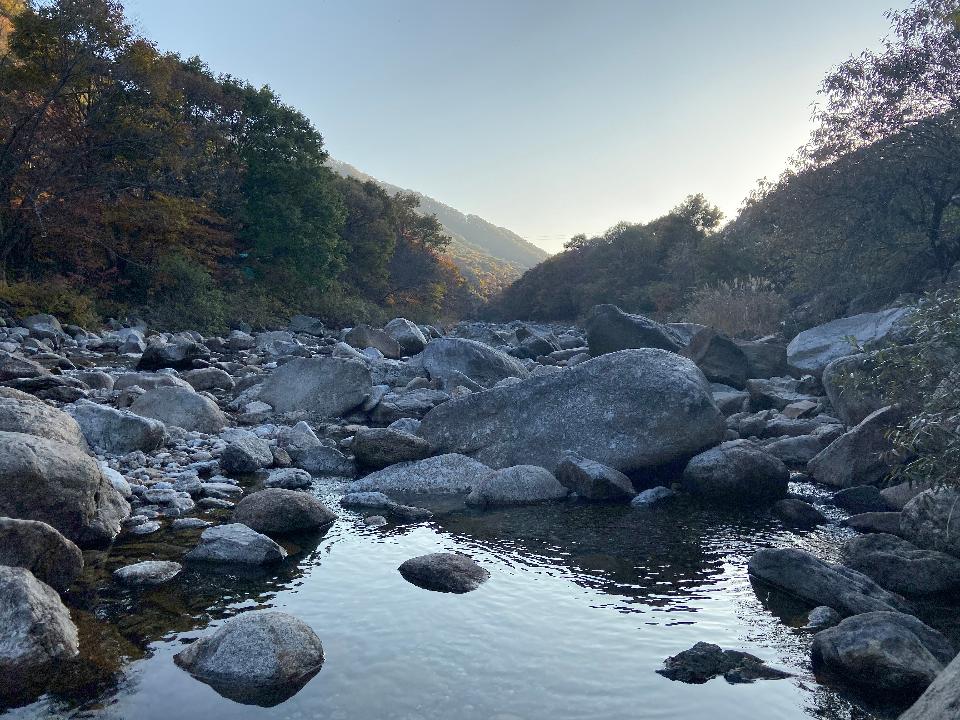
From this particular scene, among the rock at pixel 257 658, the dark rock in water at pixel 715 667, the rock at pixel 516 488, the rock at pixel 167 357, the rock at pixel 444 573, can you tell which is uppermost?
the dark rock in water at pixel 715 667

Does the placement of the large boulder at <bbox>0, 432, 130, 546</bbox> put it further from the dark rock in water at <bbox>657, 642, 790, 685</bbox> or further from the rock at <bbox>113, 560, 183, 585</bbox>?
the dark rock in water at <bbox>657, 642, 790, 685</bbox>

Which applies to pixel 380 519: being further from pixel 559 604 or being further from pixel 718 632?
pixel 718 632

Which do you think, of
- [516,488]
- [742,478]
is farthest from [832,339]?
[516,488]

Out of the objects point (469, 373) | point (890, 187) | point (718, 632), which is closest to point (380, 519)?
point (718, 632)

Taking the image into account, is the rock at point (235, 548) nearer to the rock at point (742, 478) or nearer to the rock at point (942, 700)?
the rock at point (942, 700)

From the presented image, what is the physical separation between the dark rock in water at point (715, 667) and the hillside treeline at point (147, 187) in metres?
23.3

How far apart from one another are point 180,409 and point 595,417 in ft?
19.6

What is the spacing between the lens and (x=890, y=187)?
2200cm

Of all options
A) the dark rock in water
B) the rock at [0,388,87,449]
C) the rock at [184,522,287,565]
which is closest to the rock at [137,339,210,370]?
the rock at [0,388,87,449]

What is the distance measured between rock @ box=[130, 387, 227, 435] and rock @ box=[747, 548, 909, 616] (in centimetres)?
802

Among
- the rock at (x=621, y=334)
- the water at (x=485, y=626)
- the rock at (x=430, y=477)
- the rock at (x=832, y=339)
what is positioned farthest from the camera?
the rock at (x=621, y=334)

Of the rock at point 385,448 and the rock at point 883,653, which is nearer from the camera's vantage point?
the rock at point 883,653

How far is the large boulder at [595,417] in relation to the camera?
9641 mm

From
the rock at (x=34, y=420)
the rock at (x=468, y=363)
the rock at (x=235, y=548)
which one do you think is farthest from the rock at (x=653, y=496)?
the rock at (x=468, y=363)
